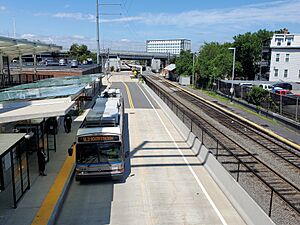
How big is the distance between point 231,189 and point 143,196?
11.5 ft

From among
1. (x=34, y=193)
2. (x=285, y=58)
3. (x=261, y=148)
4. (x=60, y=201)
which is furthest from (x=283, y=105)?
(x=285, y=58)

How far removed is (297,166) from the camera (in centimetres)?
1539

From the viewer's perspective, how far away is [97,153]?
522 inches

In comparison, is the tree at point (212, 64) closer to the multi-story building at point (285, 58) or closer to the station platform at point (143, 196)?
the multi-story building at point (285, 58)

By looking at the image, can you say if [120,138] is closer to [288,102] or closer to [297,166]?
[297,166]

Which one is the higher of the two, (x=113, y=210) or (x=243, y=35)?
(x=243, y=35)

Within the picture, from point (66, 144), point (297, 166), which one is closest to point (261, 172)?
point (297, 166)

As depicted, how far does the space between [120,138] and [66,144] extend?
23.7 ft

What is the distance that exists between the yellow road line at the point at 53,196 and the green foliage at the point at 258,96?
22.2 m

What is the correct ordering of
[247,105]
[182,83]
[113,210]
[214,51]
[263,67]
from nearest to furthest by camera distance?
[113,210] < [247,105] < [214,51] < [182,83] < [263,67]

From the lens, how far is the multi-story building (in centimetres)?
5919

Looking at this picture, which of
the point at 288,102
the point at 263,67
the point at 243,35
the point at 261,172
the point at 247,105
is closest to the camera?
the point at 261,172

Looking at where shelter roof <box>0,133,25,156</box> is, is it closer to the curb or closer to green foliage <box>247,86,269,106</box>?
the curb

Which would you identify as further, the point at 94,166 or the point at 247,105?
the point at 247,105
